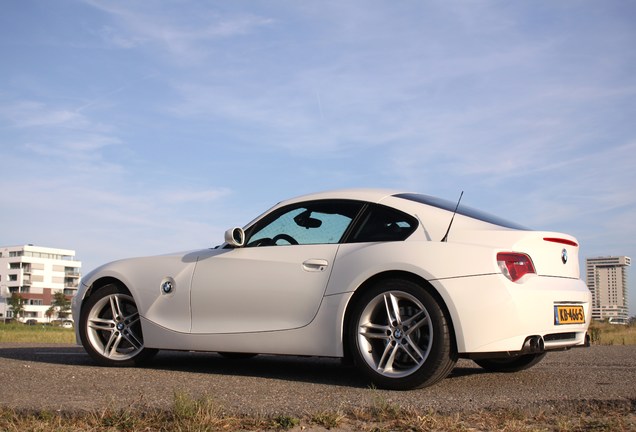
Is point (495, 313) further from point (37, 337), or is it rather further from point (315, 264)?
point (37, 337)

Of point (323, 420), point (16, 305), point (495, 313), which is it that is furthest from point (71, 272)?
point (323, 420)

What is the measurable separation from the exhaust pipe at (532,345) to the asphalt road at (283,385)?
28cm

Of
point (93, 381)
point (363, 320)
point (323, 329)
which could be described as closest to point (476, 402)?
point (363, 320)

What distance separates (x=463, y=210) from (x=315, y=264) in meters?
1.22

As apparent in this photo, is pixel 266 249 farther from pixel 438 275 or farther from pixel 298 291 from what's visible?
pixel 438 275

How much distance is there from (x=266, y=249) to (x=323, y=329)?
0.94m

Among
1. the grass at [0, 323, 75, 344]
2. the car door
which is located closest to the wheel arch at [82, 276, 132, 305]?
the car door

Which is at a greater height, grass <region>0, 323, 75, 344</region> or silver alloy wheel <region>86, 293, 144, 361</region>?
silver alloy wheel <region>86, 293, 144, 361</region>

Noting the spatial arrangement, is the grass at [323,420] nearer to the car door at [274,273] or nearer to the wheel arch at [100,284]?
the car door at [274,273]

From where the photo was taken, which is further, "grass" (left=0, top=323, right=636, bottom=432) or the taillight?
the taillight

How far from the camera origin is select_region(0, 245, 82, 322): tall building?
131250mm

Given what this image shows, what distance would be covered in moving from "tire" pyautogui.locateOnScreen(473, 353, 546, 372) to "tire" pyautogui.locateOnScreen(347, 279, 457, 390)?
4.62 feet

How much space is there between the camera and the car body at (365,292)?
4.92m

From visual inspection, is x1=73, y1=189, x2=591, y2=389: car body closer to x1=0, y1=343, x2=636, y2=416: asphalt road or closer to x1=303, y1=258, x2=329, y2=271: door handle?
x1=303, y1=258, x2=329, y2=271: door handle
